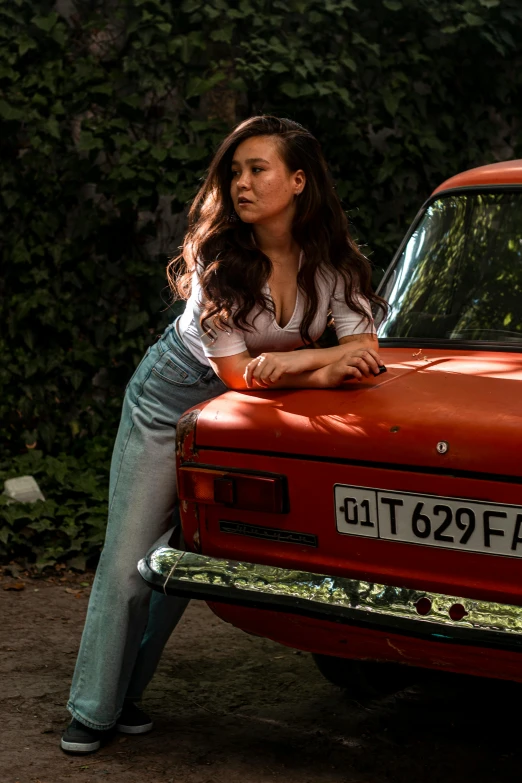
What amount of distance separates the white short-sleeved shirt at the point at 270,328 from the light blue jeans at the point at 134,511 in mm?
91

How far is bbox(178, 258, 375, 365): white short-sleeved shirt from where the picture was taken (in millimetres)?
2961

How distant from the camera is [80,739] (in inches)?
130

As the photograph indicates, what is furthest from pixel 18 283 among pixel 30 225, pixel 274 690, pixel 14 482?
pixel 274 690

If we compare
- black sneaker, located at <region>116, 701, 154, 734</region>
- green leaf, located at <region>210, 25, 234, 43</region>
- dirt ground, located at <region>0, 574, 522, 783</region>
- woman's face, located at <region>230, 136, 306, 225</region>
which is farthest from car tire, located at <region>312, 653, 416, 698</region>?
green leaf, located at <region>210, 25, 234, 43</region>

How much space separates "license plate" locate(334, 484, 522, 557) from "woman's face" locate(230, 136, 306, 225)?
0.82m

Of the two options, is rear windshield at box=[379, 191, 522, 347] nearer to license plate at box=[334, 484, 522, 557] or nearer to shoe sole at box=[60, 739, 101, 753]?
license plate at box=[334, 484, 522, 557]

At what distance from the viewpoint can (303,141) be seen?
3068 millimetres

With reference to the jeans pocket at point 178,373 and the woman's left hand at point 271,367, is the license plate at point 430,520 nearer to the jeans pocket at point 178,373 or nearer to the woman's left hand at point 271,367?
the woman's left hand at point 271,367

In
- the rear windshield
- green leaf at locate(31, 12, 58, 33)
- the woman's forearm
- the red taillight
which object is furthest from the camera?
green leaf at locate(31, 12, 58, 33)

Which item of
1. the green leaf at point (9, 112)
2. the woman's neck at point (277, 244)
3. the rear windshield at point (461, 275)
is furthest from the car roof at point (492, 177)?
the green leaf at point (9, 112)

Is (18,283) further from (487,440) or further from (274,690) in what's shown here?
(487,440)

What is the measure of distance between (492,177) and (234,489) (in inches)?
63.9

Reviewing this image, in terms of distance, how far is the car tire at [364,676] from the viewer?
146 inches

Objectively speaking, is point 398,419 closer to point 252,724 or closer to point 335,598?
point 335,598
